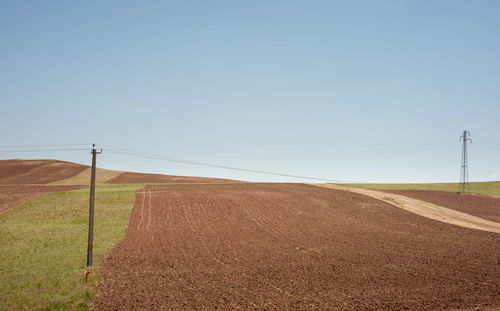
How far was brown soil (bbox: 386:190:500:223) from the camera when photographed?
54353mm

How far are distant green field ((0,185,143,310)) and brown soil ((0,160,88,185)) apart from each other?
27673 millimetres

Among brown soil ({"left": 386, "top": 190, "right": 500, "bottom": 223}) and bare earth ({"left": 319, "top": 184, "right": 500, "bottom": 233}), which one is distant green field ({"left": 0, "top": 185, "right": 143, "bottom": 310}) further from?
A: brown soil ({"left": 386, "top": 190, "right": 500, "bottom": 223})

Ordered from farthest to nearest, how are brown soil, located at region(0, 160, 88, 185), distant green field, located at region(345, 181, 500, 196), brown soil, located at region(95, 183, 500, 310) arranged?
distant green field, located at region(345, 181, 500, 196), brown soil, located at region(0, 160, 88, 185), brown soil, located at region(95, 183, 500, 310)

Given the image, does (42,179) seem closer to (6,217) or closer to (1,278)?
(6,217)

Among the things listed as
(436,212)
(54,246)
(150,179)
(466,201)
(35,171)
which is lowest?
(54,246)

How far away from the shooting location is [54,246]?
2861 cm

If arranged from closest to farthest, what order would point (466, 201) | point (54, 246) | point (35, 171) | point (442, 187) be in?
point (54, 246) → point (466, 201) → point (442, 187) → point (35, 171)

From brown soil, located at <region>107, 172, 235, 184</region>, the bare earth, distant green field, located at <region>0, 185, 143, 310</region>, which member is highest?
brown soil, located at <region>107, 172, 235, 184</region>

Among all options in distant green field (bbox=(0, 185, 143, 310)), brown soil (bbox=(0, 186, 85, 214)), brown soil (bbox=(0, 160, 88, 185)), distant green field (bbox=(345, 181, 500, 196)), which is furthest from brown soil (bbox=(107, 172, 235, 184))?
distant green field (bbox=(345, 181, 500, 196))

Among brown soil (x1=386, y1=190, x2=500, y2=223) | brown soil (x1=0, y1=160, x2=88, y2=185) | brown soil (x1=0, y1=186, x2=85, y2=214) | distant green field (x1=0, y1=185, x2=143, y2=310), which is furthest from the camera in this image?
brown soil (x1=0, y1=160, x2=88, y2=185)

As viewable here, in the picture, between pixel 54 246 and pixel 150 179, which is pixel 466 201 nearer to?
pixel 150 179

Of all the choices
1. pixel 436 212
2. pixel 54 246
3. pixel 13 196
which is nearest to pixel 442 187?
pixel 436 212

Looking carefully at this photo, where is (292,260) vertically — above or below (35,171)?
below

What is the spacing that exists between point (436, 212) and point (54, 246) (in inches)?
1863
